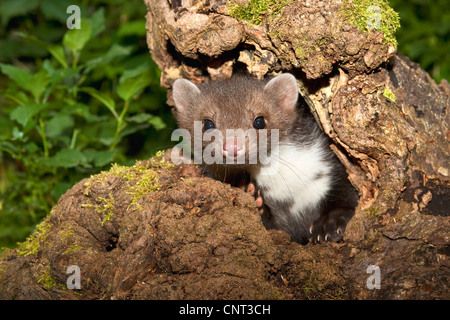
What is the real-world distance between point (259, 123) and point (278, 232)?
46.7 inches

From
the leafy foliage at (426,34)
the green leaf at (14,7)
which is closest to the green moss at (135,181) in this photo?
the leafy foliage at (426,34)

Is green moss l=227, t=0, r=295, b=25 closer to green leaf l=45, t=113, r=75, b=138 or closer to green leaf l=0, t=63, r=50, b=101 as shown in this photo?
green leaf l=0, t=63, r=50, b=101

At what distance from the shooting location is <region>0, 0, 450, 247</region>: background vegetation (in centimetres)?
636

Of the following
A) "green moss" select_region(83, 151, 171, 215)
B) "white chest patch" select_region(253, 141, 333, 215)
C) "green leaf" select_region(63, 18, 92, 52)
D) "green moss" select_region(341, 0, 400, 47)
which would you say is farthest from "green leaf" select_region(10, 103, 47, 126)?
"green moss" select_region(341, 0, 400, 47)

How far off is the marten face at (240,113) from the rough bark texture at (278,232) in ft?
1.15

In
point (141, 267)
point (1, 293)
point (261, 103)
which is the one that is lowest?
point (1, 293)

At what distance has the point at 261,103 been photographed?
5.12 metres

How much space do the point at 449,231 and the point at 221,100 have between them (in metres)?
2.50

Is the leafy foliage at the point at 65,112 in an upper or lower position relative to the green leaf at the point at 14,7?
lower

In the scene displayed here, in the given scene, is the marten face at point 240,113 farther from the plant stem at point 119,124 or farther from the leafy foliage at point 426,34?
the leafy foliage at point 426,34

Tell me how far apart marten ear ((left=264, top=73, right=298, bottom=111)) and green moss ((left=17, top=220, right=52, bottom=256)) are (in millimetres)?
2598

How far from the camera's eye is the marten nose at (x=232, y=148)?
4.63 meters
